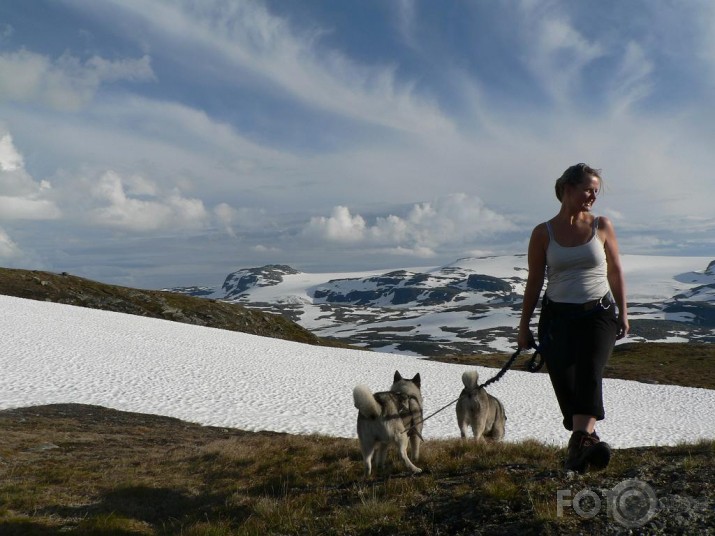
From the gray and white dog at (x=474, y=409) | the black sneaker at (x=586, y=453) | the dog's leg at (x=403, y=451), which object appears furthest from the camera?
the gray and white dog at (x=474, y=409)

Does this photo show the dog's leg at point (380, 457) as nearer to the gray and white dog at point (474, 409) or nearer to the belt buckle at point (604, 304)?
the gray and white dog at point (474, 409)

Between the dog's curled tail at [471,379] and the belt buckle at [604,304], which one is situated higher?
the belt buckle at [604,304]

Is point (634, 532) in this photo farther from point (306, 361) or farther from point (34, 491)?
point (306, 361)

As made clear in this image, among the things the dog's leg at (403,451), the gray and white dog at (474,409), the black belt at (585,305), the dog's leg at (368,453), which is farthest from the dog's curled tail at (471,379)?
the black belt at (585,305)

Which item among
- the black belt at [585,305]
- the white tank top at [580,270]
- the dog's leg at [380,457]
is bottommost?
the dog's leg at [380,457]

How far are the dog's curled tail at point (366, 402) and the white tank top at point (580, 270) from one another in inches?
133

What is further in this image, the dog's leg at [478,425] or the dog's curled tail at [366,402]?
the dog's leg at [478,425]

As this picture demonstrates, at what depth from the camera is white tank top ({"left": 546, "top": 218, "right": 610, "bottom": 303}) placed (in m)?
5.73

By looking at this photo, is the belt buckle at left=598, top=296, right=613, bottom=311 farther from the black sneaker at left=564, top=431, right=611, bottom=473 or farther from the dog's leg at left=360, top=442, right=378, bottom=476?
the dog's leg at left=360, top=442, right=378, bottom=476

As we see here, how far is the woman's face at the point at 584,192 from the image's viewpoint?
5766mm

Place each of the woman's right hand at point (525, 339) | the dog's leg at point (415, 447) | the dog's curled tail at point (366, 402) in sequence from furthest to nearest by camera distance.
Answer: the dog's leg at point (415, 447) < the dog's curled tail at point (366, 402) < the woman's right hand at point (525, 339)

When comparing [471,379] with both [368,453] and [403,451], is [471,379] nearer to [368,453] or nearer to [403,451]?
[403,451]

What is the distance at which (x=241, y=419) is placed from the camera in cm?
2516

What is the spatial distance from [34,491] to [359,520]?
7.30 meters
